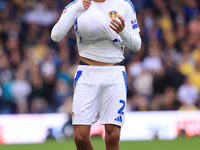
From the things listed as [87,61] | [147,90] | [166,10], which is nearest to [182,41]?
[166,10]

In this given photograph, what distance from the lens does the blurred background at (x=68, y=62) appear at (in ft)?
36.9

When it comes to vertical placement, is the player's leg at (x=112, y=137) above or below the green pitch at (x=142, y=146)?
above

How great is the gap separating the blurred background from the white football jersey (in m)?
6.38

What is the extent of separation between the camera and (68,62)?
40.2ft

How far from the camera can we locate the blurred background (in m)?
11.2

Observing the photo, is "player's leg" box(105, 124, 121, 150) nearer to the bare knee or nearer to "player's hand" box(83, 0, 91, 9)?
the bare knee

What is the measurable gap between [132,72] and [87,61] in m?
7.52

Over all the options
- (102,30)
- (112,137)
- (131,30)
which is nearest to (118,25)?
(102,30)

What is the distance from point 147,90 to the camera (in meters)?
11.9

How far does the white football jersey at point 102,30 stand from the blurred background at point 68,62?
6.38 metres

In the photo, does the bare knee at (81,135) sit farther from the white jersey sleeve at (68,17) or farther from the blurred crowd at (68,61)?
the blurred crowd at (68,61)

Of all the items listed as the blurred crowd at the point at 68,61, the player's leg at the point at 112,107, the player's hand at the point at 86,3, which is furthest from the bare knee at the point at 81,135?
the blurred crowd at the point at 68,61

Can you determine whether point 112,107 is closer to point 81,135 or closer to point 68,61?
point 81,135

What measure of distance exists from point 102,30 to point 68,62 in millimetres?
7590
